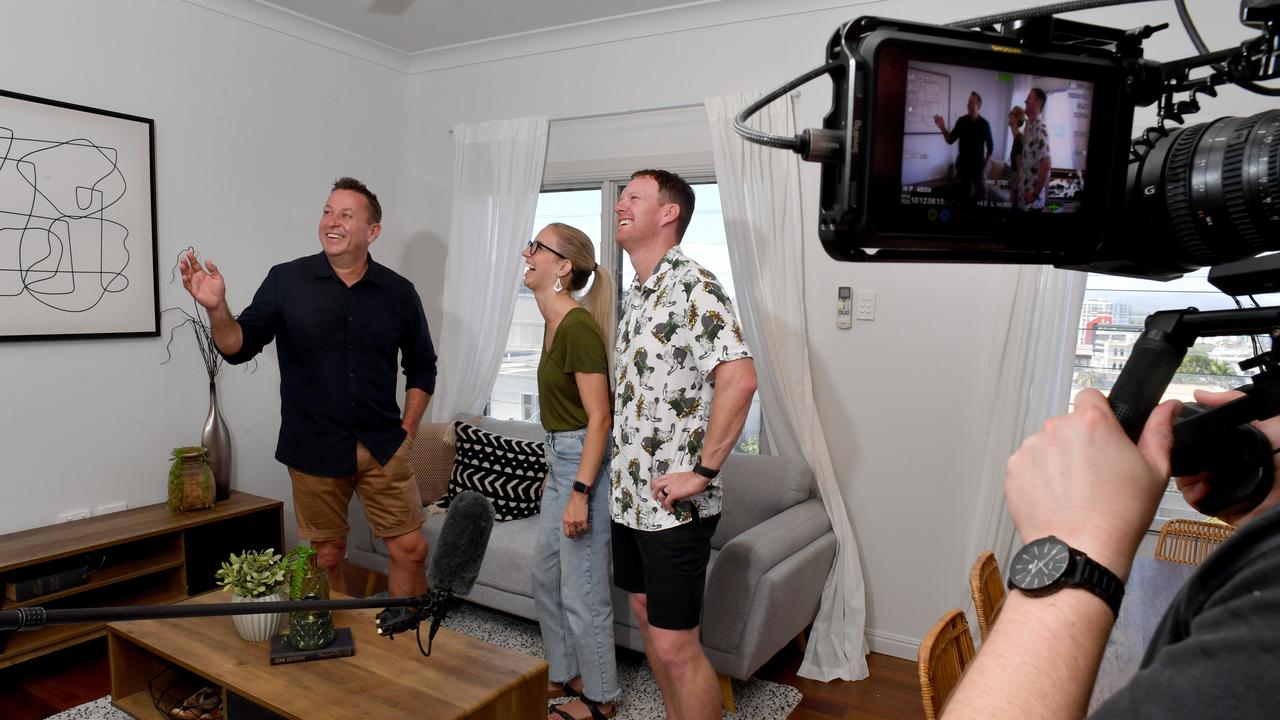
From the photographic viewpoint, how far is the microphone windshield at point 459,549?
3.33 feet

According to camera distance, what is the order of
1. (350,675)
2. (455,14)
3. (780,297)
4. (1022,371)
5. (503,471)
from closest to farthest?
1. (350,675)
2. (1022,371)
3. (780,297)
4. (503,471)
5. (455,14)

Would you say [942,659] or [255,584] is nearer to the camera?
[942,659]

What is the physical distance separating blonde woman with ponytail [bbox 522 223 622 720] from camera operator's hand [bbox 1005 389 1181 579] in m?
1.75

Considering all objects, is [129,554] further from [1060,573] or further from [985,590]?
[1060,573]

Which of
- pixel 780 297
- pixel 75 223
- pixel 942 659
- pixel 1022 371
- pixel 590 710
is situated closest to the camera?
pixel 942 659

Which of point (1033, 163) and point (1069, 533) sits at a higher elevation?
point (1033, 163)

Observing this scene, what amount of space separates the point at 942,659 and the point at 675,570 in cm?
77

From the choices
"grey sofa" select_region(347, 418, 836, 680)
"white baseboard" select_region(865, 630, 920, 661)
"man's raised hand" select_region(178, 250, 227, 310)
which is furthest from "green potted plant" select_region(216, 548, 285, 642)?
"white baseboard" select_region(865, 630, 920, 661)

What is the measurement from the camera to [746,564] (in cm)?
244

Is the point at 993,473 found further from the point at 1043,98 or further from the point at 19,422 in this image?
the point at 19,422

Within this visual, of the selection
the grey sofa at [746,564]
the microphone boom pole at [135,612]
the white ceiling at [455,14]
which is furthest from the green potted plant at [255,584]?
the white ceiling at [455,14]

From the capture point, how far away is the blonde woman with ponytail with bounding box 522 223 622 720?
228 cm

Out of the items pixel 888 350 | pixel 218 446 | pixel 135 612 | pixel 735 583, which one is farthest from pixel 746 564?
pixel 218 446

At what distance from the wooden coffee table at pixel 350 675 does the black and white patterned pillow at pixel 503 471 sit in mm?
1097
